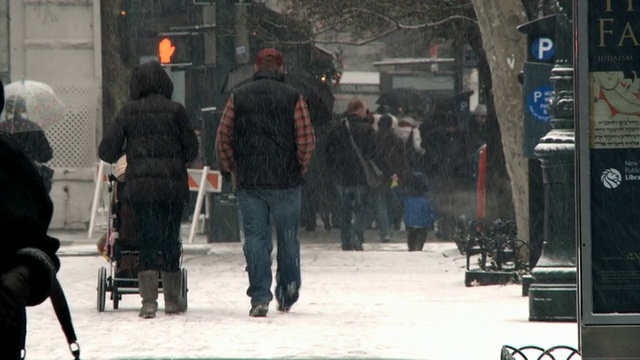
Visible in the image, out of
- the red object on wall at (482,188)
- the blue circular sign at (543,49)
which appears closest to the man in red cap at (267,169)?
the blue circular sign at (543,49)

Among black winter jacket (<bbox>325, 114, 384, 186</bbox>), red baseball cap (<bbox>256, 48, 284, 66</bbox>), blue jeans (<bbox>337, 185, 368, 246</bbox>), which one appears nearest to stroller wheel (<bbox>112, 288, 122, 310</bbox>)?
red baseball cap (<bbox>256, 48, 284, 66</bbox>)

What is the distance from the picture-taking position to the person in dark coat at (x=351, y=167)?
60.7 ft

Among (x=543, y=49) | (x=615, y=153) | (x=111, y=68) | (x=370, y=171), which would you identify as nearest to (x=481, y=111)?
(x=370, y=171)

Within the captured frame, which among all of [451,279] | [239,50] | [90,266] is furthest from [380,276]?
[239,50]

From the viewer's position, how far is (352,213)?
18.6 metres

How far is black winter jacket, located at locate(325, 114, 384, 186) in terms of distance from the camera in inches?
749

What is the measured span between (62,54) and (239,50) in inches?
178

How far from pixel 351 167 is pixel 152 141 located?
29.4 feet

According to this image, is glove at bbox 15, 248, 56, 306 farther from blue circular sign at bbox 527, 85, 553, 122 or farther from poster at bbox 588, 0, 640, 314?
blue circular sign at bbox 527, 85, 553, 122

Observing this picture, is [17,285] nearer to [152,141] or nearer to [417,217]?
[152,141]

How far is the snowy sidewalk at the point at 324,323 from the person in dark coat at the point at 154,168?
325 millimetres

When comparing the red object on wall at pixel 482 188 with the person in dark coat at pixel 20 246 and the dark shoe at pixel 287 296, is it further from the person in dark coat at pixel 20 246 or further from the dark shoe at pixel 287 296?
the person in dark coat at pixel 20 246

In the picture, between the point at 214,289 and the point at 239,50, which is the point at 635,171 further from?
the point at 239,50

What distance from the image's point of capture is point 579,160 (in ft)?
22.1
